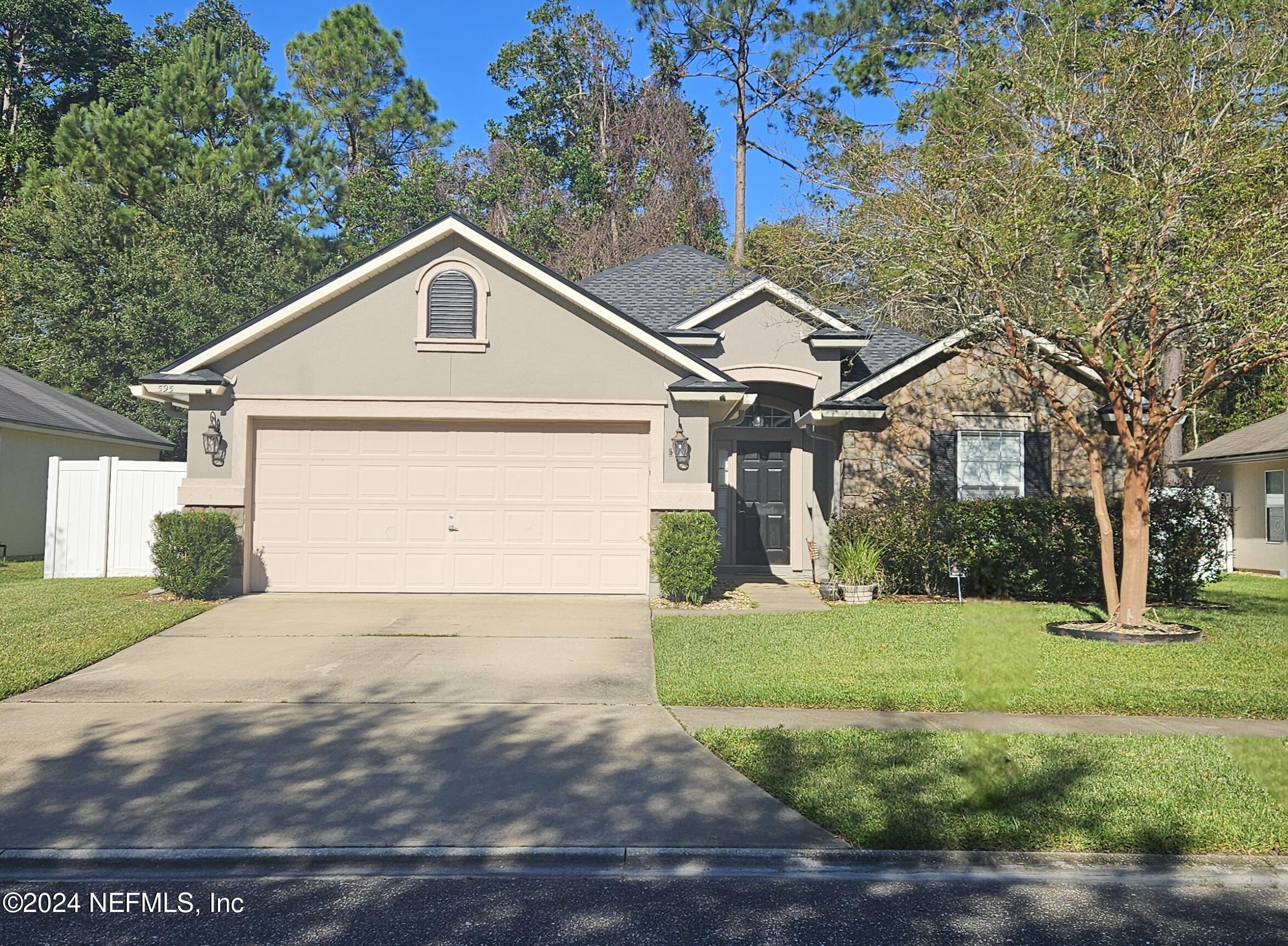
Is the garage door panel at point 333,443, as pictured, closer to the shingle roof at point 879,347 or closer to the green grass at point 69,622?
the green grass at point 69,622

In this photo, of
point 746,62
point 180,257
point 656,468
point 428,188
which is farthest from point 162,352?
point 656,468

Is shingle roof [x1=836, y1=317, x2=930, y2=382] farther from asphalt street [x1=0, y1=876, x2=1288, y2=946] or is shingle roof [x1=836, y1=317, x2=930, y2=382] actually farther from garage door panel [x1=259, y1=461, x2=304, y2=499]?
asphalt street [x1=0, y1=876, x2=1288, y2=946]

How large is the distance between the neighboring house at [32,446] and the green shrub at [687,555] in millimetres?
14308

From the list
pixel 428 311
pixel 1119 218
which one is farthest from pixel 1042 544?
pixel 428 311

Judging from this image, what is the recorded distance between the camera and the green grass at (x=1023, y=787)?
525 cm

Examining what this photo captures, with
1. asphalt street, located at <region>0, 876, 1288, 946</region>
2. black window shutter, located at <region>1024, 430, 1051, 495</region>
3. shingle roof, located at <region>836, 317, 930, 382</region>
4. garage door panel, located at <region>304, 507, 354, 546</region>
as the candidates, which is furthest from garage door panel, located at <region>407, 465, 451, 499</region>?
asphalt street, located at <region>0, 876, 1288, 946</region>

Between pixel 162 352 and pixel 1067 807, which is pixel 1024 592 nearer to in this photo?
pixel 1067 807

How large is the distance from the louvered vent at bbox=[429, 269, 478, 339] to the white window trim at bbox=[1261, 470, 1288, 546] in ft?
54.2

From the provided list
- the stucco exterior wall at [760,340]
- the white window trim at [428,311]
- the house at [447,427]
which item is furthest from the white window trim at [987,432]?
the white window trim at [428,311]

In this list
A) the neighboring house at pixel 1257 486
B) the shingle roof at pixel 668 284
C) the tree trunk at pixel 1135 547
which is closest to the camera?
the tree trunk at pixel 1135 547

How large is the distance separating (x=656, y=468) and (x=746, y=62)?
2372 cm

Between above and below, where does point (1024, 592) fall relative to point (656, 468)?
below

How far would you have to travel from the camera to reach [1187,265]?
404 inches

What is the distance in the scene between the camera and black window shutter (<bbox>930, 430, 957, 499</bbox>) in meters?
16.2
